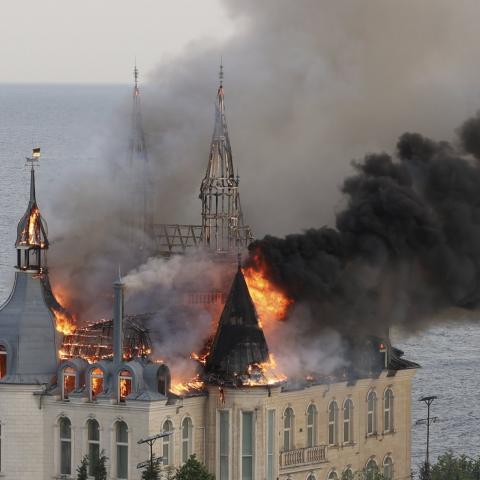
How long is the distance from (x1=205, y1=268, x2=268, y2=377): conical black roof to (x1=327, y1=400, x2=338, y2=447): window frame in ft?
22.7

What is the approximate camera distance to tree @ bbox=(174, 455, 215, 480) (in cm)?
10612

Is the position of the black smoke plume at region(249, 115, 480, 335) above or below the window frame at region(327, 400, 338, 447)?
above

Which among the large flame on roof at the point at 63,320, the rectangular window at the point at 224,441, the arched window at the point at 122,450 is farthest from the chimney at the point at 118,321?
the rectangular window at the point at 224,441

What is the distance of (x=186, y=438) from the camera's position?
4358 inches

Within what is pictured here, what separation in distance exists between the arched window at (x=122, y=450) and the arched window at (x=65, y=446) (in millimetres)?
3197

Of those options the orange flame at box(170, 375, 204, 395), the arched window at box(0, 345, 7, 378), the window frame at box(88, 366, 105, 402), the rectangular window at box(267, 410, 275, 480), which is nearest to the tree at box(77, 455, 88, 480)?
the window frame at box(88, 366, 105, 402)

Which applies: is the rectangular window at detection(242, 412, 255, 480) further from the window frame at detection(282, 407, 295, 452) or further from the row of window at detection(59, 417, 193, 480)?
the window frame at detection(282, 407, 295, 452)

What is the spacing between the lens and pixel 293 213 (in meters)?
146

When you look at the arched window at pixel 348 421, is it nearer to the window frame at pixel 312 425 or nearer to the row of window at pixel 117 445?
the window frame at pixel 312 425

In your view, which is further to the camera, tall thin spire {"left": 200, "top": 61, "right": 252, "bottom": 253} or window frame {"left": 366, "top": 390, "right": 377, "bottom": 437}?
tall thin spire {"left": 200, "top": 61, "right": 252, "bottom": 253}

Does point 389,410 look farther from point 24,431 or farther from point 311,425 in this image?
point 24,431

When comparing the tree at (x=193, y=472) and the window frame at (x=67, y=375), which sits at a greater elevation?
the window frame at (x=67, y=375)

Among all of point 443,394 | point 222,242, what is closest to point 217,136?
point 222,242

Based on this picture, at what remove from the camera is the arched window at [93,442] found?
109938 millimetres
